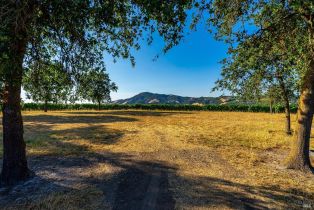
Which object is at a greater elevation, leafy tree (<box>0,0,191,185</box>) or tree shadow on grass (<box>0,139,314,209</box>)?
leafy tree (<box>0,0,191,185</box>)

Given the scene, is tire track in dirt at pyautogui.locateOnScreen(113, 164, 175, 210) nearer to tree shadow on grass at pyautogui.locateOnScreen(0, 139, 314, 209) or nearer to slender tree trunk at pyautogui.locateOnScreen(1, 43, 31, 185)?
tree shadow on grass at pyautogui.locateOnScreen(0, 139, 314, 209)

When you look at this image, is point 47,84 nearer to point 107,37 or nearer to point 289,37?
point 107,37

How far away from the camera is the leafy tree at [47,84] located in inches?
352

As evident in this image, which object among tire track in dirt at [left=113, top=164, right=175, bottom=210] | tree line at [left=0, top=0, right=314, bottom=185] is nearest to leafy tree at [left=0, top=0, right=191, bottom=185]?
tree line at [left=0, top=0, right=314, bottom=185]

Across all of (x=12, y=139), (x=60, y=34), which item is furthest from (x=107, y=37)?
(x=12, y=139)

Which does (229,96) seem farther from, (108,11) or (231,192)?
(108,11)

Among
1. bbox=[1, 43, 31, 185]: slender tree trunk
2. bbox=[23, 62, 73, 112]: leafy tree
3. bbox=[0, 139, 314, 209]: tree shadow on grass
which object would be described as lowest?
bbox=[0, 139, 314, 209]: tree shadow on grass

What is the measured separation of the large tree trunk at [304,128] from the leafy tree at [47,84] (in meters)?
9.68

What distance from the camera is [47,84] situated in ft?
31.2

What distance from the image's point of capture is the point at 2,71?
5.63 metres

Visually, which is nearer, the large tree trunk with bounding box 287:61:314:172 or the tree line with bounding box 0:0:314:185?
the tree line with bounding box 0:0:314:185

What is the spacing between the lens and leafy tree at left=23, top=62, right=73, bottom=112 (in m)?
8.94

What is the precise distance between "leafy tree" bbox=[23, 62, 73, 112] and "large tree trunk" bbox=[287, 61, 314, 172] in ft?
31.8

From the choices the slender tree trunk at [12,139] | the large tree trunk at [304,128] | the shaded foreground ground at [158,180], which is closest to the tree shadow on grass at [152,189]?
the shaded foreground ground at [158,180]
